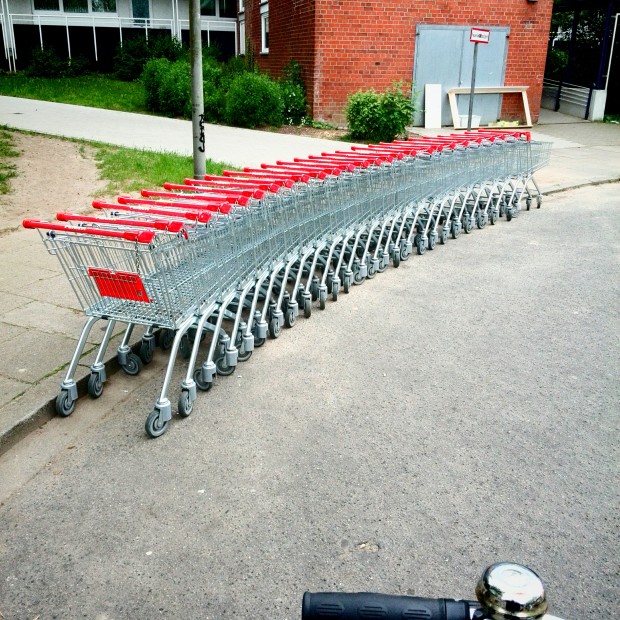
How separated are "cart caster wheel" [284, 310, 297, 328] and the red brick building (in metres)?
12.8

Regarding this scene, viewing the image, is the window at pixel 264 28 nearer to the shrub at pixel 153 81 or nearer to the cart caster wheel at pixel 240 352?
the shrub at pixel 153 81

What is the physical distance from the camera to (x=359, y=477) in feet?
11.7

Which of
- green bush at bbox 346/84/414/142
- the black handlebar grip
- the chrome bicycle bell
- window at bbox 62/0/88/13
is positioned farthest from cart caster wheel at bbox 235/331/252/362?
window at bbox 62/0/88/13

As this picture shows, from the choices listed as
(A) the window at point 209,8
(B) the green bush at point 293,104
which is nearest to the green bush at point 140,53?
(A) the window at point 209,8

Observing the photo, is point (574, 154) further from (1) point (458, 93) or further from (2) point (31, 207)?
(2) point (31, 207)

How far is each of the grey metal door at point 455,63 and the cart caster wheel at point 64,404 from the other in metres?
Result: 15.4

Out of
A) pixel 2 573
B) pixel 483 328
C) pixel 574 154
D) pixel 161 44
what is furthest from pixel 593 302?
pixel 161 44

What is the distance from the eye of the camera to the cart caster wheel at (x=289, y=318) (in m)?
5.66

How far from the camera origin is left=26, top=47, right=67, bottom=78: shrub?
2777cm

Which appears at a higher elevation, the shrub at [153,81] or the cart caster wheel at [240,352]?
the shrub at [153,81]

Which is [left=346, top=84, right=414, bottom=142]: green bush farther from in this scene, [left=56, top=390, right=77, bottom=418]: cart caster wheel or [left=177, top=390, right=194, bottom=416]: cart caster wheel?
[left=56, top=390, right=77, bottom=418]: cart caster wheel

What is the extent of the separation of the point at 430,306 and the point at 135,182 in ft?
18.1

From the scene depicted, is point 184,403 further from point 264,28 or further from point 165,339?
point 264,28

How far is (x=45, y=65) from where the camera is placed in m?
27.8
